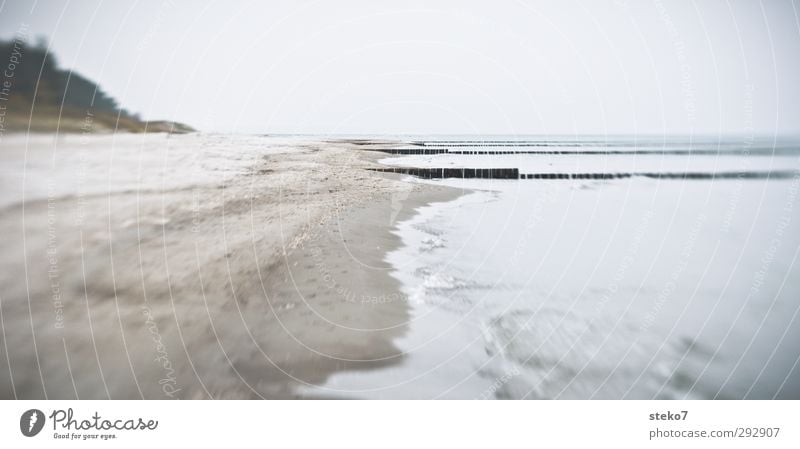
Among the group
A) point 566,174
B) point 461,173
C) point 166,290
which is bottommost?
point 166,290

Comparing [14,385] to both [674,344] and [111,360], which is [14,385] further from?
[674,344]

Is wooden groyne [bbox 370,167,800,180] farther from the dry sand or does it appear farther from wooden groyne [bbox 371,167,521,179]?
the dry sand

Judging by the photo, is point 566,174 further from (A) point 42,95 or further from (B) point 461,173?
(A) point 42,95

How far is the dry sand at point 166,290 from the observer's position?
9.18 feet

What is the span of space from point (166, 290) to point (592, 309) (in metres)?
4.60

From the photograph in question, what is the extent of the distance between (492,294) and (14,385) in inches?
167

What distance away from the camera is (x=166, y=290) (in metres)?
3.78

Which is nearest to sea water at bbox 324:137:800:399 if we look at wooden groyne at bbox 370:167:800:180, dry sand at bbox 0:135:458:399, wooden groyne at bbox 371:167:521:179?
dry sand at bbox 0:135:458:399

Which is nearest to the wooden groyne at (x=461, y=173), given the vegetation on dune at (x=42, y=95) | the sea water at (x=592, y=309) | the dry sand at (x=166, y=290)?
the sea water at (x=592, y=309)

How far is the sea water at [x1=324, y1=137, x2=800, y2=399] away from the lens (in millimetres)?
3047

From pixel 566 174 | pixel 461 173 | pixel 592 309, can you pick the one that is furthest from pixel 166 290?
pixel 566 174

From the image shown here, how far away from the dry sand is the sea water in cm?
48
